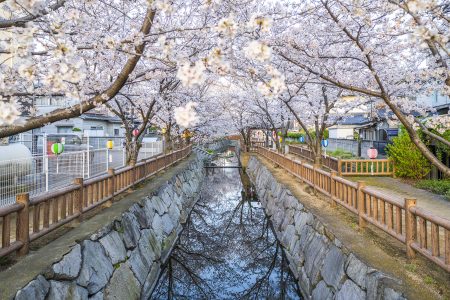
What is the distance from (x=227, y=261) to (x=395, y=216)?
5.43 meters

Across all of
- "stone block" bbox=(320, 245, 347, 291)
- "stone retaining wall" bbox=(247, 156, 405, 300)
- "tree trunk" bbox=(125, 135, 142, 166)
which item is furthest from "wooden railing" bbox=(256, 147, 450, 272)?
"tree trunk" bbox=(125, 135, 142, 166)

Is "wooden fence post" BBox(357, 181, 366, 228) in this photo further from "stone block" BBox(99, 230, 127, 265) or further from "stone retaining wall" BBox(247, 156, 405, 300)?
"stone block" BBox(99, 230, 127, 265)

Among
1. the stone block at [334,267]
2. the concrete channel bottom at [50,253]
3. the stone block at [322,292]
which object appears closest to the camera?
the concrete channel bottom at [50,253]

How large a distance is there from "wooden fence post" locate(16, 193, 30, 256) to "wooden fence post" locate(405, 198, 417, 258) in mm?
5877

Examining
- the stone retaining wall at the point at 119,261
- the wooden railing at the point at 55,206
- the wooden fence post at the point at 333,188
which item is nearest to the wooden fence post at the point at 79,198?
the wooden railing at the point at 55,206

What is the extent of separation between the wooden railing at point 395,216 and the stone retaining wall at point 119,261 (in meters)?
5.16

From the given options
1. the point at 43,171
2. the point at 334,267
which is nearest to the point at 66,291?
the point at 334,267

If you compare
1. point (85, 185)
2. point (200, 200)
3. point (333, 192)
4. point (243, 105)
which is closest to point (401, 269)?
point (333, 192)

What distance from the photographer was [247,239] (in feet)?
42.8

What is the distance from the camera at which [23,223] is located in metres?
5.16

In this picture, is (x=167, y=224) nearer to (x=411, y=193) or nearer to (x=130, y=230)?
(x=130, y=230)

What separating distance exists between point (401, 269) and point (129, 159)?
10734mm

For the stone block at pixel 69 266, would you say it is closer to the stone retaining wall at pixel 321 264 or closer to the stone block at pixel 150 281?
the stone block at pixel 150 281

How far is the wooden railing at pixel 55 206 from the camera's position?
5.00 m
